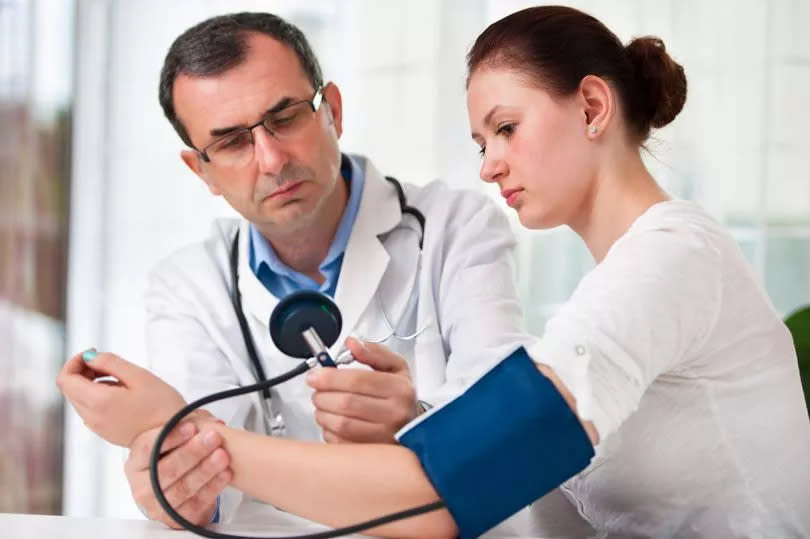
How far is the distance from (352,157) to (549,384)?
1.06 meters

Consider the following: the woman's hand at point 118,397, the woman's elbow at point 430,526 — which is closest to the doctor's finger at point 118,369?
the woman's hand at point 118,397

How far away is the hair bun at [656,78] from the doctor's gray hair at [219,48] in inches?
26.7

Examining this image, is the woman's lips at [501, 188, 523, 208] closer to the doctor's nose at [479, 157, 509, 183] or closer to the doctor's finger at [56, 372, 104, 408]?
the doctor's nose at [479, 157, 509, 183]

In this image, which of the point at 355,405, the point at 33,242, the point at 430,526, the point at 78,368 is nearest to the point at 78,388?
the point at 78,368

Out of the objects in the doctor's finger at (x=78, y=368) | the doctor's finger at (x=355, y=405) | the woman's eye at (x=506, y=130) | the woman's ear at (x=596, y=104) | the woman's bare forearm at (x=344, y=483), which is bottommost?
the woman's bare forearm at (x=344, y=483)

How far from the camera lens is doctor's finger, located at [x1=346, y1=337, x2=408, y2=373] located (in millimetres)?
1170

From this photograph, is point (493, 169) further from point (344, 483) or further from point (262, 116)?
point (262, 116)

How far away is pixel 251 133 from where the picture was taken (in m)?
A: 1.60

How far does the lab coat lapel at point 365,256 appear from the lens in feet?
5.36

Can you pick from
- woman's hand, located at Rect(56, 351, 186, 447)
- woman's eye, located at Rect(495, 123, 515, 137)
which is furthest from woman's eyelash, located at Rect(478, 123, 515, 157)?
woman's hand, located at Rect(56, 351, 186, 447)

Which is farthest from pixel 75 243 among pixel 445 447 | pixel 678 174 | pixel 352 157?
pixel 445 447

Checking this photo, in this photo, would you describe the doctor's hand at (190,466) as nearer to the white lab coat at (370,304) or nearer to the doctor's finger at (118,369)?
the doctor's finger at (118,369)

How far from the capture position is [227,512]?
125 centimetres

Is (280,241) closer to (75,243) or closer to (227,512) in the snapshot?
(227,512)
